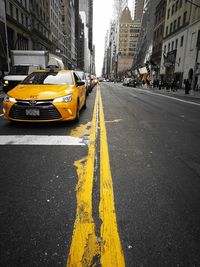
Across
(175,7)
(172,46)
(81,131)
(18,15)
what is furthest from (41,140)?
(175,7)

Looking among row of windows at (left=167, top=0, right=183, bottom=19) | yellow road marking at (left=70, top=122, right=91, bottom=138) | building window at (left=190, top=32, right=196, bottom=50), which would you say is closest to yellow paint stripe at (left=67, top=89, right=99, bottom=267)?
yellow road marking at (left=70, top=122, right=91, bottom=138)

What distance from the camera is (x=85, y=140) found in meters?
5.11

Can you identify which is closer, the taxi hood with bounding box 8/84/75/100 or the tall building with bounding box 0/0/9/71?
the taxi hood with bounding box 8/84/75/100

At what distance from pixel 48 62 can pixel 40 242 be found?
66.9 ft

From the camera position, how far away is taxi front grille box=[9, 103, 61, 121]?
5.86 metres

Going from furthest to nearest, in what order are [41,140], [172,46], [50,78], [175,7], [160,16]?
[160,16]
[172,46]
[175,7]
[50,78]
[41,140]

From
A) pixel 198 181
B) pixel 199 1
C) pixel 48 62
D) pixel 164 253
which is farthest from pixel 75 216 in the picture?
pixel 199 1

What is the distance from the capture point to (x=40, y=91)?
6.26m

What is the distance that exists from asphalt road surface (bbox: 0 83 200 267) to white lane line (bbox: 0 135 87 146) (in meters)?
0.02

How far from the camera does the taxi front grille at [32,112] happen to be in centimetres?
586

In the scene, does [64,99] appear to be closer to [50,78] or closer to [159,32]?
[50,78]

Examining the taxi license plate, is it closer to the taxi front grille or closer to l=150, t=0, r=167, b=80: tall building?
the taxi front grille

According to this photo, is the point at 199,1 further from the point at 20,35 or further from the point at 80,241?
the point at 80,241

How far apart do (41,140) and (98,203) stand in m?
2.81
